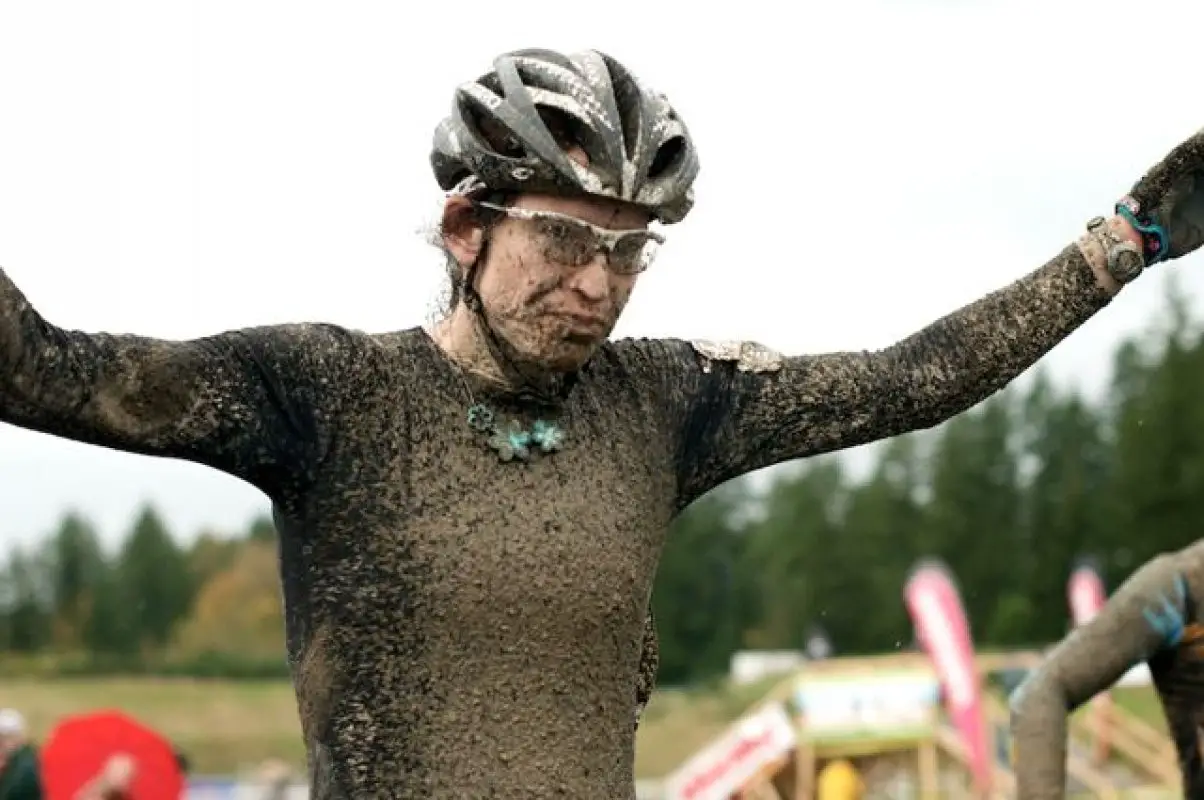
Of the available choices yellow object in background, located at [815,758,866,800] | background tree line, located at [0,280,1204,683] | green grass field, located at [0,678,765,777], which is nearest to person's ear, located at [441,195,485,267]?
yellow object in background, located at [815,758,866,800]

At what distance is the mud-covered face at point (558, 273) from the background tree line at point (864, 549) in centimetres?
6291

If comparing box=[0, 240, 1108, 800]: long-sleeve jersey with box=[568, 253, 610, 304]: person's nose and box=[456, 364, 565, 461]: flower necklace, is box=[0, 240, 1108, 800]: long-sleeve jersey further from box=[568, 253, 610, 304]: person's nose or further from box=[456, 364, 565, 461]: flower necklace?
box=[568, 253, 610, 304]: person's nose

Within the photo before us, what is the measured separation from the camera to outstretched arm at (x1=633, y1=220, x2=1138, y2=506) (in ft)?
12.2

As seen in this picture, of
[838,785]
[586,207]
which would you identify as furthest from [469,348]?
[838,785]

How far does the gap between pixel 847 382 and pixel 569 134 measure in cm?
67

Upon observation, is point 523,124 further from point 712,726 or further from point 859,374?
point 712,726

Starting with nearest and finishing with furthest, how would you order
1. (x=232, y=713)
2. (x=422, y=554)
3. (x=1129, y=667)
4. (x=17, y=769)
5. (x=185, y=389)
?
1. (x=185, y=389)
2. (x=422, y=554)
3. (x=1129, y=667)
4. (x=17, y=769)
5. (x=232, y=713)

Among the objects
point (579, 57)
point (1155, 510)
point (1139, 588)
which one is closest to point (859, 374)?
point (579, 57)

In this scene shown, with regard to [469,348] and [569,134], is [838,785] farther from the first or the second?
[569,134]

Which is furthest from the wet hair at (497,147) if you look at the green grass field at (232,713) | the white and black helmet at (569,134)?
the green grass field at (232,713)

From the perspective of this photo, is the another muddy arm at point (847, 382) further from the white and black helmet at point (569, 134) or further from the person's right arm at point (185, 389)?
the person's right arm at point (185, 389)

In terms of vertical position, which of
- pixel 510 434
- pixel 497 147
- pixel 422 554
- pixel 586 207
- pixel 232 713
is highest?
pixel 232 713

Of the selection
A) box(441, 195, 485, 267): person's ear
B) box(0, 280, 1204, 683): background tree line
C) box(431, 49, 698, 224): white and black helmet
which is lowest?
box(441, 195, 485, 267): person's ear

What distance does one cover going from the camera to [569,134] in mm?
3455
